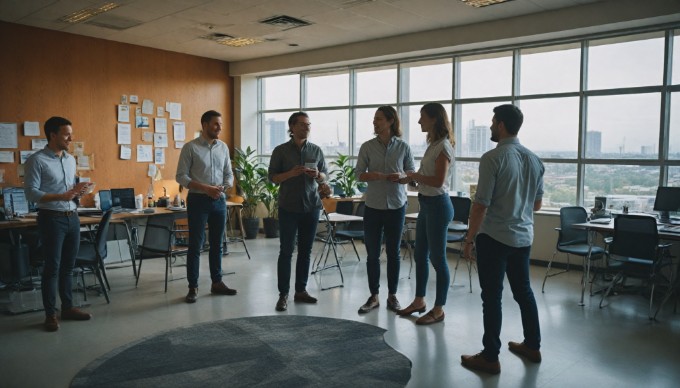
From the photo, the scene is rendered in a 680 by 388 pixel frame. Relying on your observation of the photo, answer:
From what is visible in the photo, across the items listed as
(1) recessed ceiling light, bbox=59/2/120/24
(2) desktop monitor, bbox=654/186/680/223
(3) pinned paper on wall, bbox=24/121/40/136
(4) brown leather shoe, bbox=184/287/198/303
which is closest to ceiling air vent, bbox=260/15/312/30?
(1) recessed ceiling light, bbox=59/2/120/24

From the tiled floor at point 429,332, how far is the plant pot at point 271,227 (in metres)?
3.02

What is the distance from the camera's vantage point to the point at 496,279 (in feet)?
10.9

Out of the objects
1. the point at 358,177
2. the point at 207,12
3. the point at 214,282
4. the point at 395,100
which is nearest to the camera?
the point at 358,177

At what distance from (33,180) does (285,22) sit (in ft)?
13.2

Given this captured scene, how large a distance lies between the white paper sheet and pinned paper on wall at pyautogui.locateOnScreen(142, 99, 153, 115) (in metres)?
0.38

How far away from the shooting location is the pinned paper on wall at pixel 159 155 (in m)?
8.91

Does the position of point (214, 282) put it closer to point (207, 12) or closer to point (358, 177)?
point (358, 177)

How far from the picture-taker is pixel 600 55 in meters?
6.67

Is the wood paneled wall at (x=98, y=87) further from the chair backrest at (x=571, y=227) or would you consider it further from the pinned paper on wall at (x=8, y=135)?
the chair backrest at (x=571, y=227)

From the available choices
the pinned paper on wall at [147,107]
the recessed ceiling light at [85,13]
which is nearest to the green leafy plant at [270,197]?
the pinned paper on wall at [147,107]

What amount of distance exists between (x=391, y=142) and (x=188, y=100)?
582 cm

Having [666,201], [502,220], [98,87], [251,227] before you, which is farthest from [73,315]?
[666,201]

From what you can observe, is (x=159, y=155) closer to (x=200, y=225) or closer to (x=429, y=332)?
(x=200, y=225)

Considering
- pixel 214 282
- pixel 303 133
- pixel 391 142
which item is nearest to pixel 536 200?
pixel 391 142
